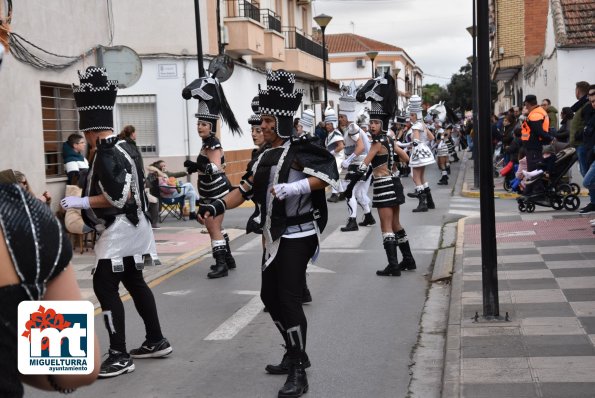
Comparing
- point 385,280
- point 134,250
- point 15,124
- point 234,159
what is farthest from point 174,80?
point 134,250

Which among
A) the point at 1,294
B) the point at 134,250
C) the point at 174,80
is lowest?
the point at 134,250

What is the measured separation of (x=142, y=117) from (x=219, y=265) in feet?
42.0

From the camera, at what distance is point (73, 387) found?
2.52 m

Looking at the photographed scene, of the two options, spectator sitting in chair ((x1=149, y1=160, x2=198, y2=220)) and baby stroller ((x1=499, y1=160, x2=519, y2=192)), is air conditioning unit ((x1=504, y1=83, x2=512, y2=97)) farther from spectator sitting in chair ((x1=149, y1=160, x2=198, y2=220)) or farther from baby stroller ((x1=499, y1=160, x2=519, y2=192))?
spectator sitting in chair ((x1=149, y1=160, x2=198, y2=220))

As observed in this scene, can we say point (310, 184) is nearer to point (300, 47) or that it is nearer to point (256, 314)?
point (256, 314)

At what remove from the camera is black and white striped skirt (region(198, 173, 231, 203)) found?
419 inches

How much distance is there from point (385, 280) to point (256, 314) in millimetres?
2269

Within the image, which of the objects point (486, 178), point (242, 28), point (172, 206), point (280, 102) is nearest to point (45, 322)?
point (280, 102)

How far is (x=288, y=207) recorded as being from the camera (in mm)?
6367

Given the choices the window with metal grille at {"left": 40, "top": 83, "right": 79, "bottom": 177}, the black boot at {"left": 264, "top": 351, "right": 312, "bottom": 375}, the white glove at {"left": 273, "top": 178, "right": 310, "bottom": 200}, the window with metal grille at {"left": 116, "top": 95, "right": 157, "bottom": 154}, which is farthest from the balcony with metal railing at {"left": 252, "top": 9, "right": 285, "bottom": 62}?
the white glove at {"left": 273, "top": 178, "right": 310, "bottom": 200}

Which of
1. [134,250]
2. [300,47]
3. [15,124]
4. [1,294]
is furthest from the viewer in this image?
[300,47]

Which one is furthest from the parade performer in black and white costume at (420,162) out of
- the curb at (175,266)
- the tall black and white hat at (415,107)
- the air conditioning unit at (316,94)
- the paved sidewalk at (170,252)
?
the air conditioning unit at (316,94)

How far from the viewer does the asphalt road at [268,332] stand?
6.50 meters

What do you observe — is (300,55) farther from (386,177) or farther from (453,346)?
(453,346)
